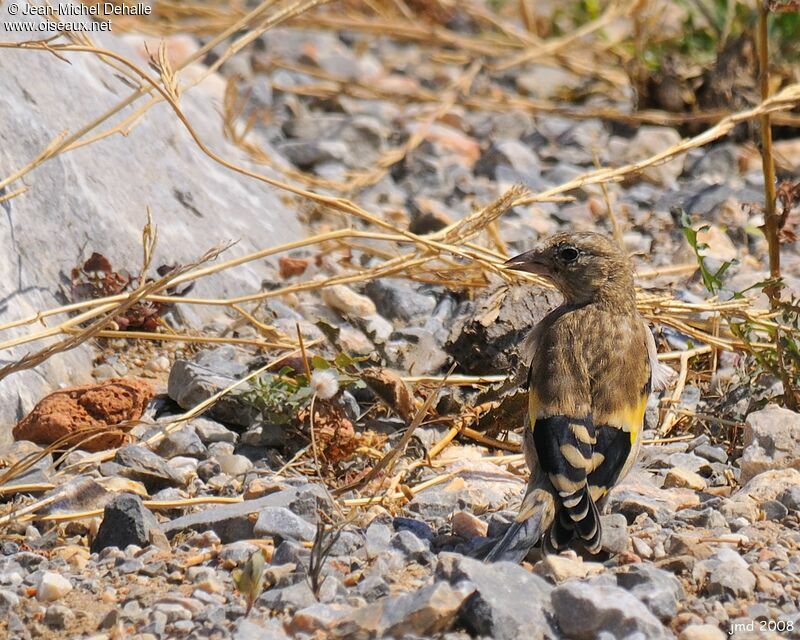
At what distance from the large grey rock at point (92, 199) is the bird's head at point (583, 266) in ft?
5.18

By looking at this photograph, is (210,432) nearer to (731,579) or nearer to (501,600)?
(501,600)

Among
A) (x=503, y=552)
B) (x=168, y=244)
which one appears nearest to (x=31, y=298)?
(x=168, y=244)

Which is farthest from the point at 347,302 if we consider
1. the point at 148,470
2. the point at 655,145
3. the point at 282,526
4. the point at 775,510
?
the point at 655,145

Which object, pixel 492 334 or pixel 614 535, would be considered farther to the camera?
pixel 492 334

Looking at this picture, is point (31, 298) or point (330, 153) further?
point (330, 153)

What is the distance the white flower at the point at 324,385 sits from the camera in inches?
177

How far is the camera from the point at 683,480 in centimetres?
439

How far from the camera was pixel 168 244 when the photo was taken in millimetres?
5887

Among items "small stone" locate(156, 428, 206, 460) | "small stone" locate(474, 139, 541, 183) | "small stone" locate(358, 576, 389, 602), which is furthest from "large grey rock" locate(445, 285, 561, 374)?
"small stone" locate(474, 139, 541, 183)

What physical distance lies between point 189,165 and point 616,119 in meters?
3.72

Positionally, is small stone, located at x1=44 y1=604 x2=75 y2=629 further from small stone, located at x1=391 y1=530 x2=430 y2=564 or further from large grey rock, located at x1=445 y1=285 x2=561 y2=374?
large grey rock, located at x1=445 y1=285 x2=561 y2=374

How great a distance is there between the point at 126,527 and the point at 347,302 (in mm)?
2261

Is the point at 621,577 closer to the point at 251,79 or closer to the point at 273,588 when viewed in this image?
the point at 273,588

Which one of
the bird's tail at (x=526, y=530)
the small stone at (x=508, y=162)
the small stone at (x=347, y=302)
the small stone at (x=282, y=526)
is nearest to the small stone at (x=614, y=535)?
the bird's tail at (x=526, y=530)
